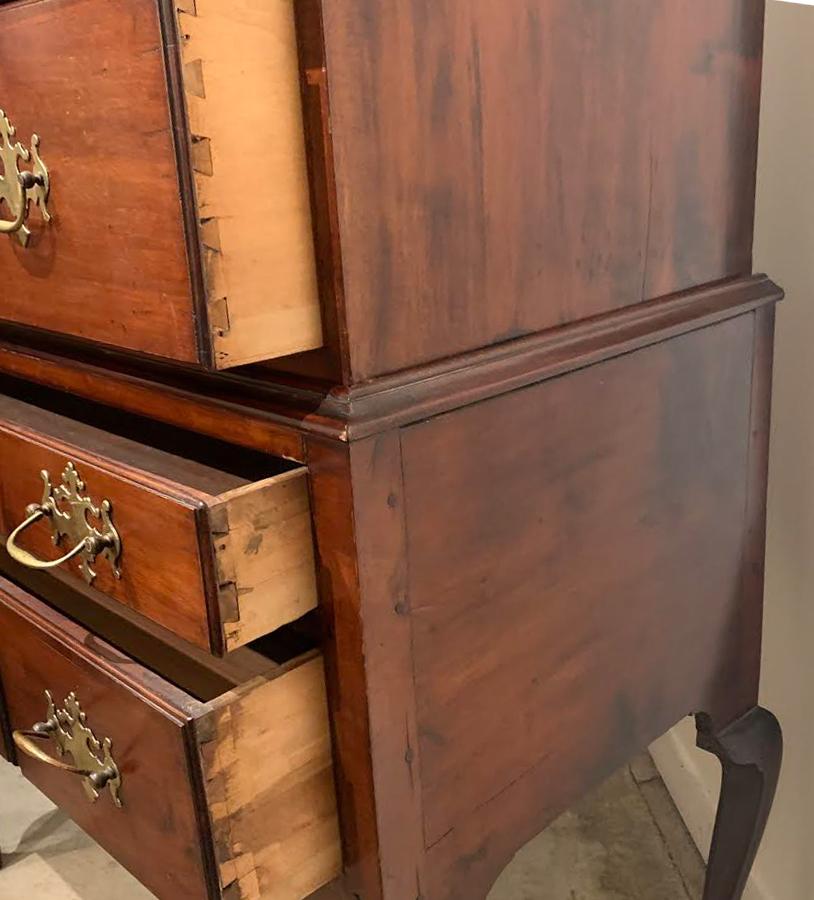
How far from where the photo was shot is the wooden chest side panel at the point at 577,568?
65 cm

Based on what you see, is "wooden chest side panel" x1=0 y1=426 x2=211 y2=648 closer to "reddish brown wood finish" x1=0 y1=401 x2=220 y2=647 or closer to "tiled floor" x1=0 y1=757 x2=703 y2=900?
"reddish brown wood finish" x1=0 y1=401 x2=220 y2=647

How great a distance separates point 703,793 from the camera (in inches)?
49.1

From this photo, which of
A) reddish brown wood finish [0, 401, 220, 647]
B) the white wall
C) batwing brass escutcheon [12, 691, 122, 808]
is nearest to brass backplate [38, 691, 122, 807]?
batwing brass escutcheon [12, 691, 122, 808]

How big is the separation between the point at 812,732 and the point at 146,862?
0.66 metres

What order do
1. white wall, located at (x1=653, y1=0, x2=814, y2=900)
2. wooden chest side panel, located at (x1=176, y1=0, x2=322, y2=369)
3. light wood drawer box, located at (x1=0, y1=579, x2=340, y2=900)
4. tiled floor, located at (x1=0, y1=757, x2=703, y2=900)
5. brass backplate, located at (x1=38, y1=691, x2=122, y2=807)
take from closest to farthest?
wooden chest side panel, located at (x1=176, y1=0, x2=322, y2=369)
light wood drawer box, located at (x1=0, y1=579, x2=340, y2=900)
brass backplate, located at (x1=38, y1=691, x2=122, y2=807)
white wall, located at (x1=653, y1=0, x2=814, y2=900)
tiled floor, located at (x1=0, y1=757, x2=703, y2=900)

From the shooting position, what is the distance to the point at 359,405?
58 centimetres

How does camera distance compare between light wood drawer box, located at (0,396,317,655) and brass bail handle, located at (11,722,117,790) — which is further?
brass bail handle, located at (11,722,117,790)

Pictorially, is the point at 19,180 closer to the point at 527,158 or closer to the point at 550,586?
the point at 527,158

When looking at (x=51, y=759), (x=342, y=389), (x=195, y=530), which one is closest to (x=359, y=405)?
(x=342, y=389)

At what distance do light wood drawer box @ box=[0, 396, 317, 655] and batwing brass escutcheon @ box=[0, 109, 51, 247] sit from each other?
0.50ft

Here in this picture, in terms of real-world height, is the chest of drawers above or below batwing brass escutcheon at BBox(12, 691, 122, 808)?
above

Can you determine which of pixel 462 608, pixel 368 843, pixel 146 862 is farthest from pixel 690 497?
pixel 146 862

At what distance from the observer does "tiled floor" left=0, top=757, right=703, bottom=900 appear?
1205 millimetres

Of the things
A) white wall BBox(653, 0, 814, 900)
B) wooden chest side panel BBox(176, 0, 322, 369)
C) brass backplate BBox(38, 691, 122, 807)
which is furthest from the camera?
white wall BBox(653, 0, 814, 900)
